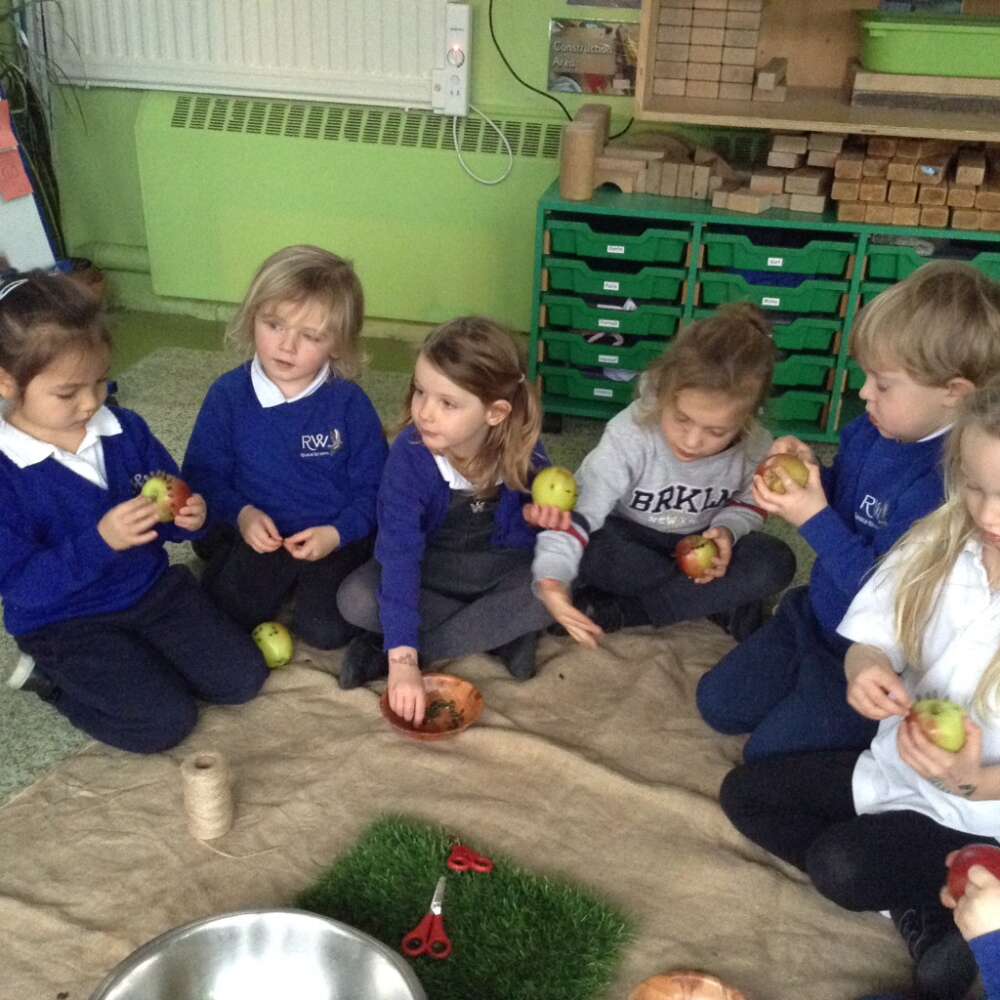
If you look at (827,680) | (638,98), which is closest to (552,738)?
(827,680)

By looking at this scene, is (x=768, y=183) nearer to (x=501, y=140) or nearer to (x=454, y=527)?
(x=501, y=140)

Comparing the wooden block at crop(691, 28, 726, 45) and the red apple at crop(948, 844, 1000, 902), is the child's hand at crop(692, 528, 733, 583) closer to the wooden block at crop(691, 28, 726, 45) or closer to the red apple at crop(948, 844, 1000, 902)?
the red apple at crop(948, 844, 1000, 902)

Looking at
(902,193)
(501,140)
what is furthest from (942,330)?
(501,140)

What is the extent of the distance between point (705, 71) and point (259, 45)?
4.96 ft

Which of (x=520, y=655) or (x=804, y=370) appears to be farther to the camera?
(x=804, y=370)

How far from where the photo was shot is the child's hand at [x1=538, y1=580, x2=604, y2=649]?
1.93m

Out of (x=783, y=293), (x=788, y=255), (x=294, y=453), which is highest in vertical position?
(x=788, y=255)

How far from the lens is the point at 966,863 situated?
132cm

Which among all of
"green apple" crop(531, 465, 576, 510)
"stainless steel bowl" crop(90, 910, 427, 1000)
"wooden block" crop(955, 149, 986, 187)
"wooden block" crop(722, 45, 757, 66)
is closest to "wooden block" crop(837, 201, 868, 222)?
"wooden block" crop(955, 149, 986, 187)

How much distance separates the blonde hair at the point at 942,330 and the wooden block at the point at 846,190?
120 cm

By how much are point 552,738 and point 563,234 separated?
5.08 feet

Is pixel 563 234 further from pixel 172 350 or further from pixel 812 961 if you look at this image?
pixel 812 961

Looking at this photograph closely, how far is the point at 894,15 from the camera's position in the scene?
288cm

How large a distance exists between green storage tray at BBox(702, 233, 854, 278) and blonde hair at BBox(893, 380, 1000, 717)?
1529mm
